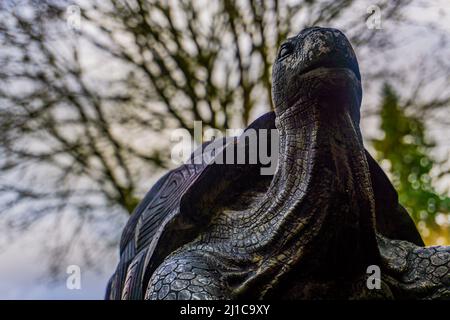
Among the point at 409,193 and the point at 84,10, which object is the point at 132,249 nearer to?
the point at 84,10

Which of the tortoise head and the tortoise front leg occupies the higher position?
the tortoise head

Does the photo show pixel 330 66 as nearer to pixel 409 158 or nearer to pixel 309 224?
pixel 309 224

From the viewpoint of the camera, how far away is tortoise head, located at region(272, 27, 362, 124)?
1.53 m

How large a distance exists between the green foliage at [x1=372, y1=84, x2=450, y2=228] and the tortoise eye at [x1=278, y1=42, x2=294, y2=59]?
4.88 m

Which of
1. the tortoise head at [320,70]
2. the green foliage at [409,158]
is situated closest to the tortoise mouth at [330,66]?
the tortoise head at [320,70]

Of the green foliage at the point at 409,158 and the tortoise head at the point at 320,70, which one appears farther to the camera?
the green foliage at the point at 409,158

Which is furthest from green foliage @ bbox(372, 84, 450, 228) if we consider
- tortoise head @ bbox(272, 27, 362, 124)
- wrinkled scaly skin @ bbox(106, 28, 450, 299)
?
tortoise head @ bbox(272, 27, 362, 124)

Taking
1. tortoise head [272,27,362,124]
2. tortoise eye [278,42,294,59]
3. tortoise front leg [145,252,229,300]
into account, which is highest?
tortoise eye [278,42,294,59]

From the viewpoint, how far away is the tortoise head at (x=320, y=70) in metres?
1.53

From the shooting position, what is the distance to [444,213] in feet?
26.0

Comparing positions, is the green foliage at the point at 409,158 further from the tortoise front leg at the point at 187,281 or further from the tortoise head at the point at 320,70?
the tortoise front leg at the point at 187,281

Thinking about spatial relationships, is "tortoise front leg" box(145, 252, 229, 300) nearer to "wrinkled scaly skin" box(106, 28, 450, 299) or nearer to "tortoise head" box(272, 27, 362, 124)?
"wrinkled scaly skin" box(106, 28, 450, 299)
